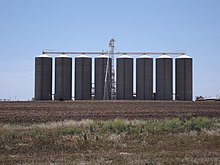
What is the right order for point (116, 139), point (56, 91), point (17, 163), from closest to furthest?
1. point (17, 163)
2. point (116, 139)
3. point (56, 91)

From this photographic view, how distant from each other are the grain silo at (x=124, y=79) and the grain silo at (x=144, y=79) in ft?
5.32

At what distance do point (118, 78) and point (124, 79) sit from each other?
4.71 feet

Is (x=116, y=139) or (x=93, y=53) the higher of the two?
(x=93, y=53)

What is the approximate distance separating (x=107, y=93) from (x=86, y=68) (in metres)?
7.54

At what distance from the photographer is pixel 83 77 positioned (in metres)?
89.2

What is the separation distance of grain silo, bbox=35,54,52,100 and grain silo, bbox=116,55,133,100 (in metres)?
15.8

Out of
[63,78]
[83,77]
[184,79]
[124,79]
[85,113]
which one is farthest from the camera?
[184,79]

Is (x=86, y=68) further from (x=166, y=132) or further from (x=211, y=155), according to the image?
(x=211, y=155)

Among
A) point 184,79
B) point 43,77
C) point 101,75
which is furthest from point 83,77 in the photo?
point 184,79

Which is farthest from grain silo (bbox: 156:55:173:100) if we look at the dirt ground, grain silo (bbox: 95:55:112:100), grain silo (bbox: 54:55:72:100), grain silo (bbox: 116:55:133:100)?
the dirt ground

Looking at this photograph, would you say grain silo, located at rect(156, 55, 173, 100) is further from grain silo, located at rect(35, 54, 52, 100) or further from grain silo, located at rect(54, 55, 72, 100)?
grain silo, located at rect(35, 54, 52, 100)

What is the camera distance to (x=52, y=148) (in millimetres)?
18031

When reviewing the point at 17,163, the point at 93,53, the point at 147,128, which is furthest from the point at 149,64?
the point at 17,163

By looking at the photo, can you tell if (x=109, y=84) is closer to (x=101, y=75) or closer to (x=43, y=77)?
(x=101, y=75)
